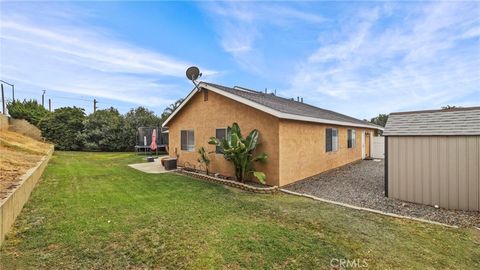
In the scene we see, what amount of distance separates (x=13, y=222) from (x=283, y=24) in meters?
12.3

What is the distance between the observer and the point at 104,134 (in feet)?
79.9

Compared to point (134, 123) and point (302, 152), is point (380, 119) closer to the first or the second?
point (302, 152)

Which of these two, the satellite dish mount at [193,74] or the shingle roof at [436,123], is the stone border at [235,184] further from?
the satellite dish mount at [193,74]

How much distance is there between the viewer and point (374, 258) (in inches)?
149

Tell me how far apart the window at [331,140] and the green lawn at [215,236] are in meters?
5.60

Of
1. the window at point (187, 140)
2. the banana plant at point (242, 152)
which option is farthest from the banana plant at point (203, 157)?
the banana plant at point (242, 152)

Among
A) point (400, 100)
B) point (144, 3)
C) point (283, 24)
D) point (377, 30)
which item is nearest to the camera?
point (144, 3)

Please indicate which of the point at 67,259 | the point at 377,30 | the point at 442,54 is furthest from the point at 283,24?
the point at 67,259

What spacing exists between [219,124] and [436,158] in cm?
754

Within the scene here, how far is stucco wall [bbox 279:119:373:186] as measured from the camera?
29.2ft

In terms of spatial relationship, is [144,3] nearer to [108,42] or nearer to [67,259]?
[108,42]

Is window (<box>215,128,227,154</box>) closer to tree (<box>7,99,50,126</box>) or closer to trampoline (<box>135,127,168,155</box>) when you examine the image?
trampoline (<box>135,127,168,155</box>)

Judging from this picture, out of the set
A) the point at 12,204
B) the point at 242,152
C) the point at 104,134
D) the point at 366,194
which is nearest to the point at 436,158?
the point at 366,194

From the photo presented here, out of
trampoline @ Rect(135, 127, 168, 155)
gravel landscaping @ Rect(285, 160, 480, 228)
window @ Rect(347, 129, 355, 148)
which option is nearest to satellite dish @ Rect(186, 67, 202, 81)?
gravel landscaping @ Rect(285, 160, 480, 228)
